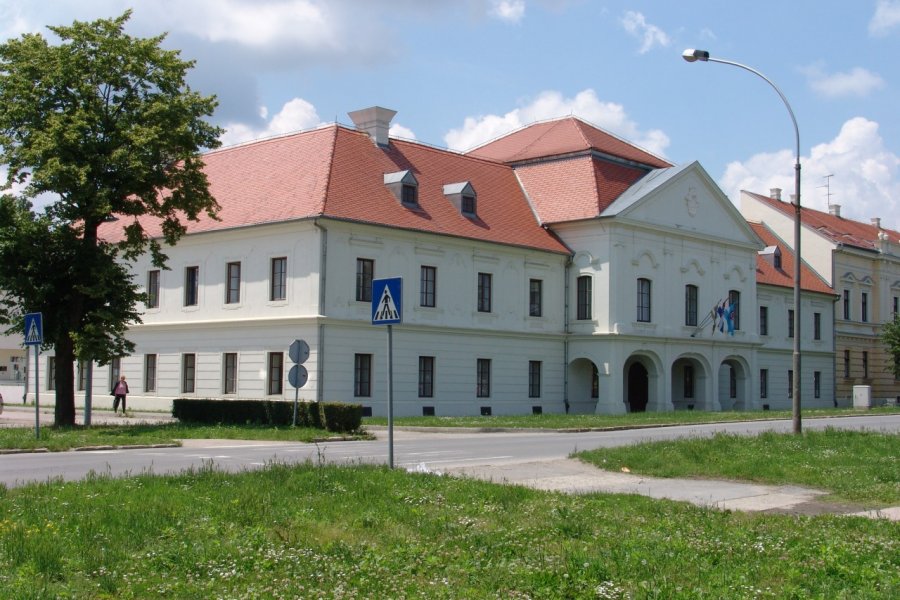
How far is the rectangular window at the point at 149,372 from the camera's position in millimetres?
45031

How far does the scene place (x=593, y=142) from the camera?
50.6 m

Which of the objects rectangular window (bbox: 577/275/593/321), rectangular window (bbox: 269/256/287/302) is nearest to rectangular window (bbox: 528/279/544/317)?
rectangular window (bbox: 577/275/593/321)

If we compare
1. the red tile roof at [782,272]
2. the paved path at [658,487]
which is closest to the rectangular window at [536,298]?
the red tile roof at [782,272]

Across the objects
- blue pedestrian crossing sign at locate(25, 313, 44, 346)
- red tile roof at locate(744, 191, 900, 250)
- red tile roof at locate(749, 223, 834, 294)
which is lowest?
blue pedestrian crossing sign at locate(25, 313, 44, 346)

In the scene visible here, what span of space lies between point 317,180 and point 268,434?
48.1 ft

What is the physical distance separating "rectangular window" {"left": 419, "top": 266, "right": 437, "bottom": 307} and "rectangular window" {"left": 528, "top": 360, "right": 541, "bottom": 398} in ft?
20.7

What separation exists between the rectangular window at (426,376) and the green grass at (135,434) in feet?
39.7

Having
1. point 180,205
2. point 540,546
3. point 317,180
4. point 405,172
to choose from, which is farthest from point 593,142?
point 540,546

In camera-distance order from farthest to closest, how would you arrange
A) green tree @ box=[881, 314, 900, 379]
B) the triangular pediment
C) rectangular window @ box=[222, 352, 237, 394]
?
1. green tree @ box=[881, 314, 900, 379]
2. the triangular pediment
3. rectangular window @ box=[222, 352, 237, 394]

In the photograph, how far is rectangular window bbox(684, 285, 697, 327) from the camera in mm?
51625

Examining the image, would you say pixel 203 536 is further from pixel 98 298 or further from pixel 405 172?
pixel 405 172

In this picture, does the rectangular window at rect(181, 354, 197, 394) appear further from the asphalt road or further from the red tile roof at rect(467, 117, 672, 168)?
the red tile roof at rect(467, 117, 672, 168)

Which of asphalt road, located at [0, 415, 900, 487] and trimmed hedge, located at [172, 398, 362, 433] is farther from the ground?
trimmed hedge, located at [172, 398, 362, 433]

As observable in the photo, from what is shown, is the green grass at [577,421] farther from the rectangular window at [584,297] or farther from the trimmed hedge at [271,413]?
the rectangular window at [584,297]
